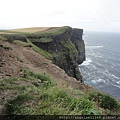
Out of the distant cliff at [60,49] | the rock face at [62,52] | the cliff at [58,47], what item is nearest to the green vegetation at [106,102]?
the cliff at [58,47]

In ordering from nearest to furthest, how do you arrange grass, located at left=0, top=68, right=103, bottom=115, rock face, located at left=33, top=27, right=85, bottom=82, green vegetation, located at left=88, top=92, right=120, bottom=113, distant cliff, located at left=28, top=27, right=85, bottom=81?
grass, located at left=0, top=68, right=103, bottom=115 < green vegetation, located at left=88, top=92, right=120, bottom=113 < distant cliff, located at left=28, top=27, right=85, bottom=81 < rock face, located at left=33, top=27, right=85, bottom=82

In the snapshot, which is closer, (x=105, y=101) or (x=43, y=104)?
(x=43, y=104)

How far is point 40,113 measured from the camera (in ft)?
15.5

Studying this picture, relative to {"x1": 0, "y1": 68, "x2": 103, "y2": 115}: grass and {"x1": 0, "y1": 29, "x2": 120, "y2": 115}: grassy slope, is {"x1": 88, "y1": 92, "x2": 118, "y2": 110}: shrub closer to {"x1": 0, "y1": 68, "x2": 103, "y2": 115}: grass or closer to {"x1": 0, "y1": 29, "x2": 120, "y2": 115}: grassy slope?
{"x1": 0, "y1": 29, "x2": 120, "y2": 115}: grassy slope

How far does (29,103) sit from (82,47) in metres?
64.9

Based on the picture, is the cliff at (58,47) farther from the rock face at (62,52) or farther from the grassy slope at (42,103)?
the grassy slope at (42,103)

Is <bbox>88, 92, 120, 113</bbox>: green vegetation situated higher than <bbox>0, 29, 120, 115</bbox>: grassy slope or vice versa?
<bbox>0, 29, 120, 115</bbox>: grassy slope

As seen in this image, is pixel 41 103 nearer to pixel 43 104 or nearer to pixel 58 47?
pixel 43 104

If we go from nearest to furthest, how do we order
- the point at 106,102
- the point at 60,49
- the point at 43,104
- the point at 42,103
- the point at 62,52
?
the point at 43,104, the point at 42,103, the point at 106,102, the point at 62,52, the point at 60,49

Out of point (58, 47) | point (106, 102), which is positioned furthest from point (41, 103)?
point (58, 47)

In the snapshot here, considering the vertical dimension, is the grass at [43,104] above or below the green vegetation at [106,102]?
above

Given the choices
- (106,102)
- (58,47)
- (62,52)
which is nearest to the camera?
(106,102)

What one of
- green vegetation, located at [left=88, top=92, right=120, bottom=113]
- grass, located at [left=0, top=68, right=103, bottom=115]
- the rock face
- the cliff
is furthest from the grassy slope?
the rock face

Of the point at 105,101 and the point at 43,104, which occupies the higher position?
the point at 43,104
